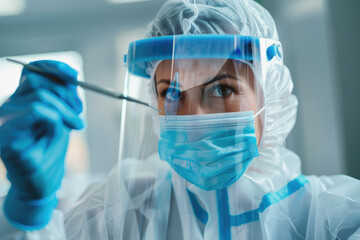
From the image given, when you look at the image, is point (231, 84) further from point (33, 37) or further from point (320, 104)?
point (33, 37)

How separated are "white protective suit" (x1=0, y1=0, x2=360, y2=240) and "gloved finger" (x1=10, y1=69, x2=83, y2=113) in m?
0.24

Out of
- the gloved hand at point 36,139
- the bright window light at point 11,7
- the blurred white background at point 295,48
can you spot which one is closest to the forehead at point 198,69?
the gloved hand at point 36,139

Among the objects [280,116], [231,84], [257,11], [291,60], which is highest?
[257,11]

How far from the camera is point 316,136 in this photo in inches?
50.5

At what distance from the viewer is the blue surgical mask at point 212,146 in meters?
0.71

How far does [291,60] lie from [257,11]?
496 mm

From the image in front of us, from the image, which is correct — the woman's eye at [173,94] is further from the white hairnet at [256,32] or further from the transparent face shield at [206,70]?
the white hairnet at [256,32]

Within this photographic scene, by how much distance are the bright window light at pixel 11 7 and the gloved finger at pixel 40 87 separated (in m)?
0.62

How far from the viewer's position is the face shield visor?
2.20ft

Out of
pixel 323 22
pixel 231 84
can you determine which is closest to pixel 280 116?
pixel 231 84

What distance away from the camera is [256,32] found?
756 mm

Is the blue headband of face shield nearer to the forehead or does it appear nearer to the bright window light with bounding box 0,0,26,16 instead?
the forehead

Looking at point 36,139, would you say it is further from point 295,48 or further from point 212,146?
point 295,48

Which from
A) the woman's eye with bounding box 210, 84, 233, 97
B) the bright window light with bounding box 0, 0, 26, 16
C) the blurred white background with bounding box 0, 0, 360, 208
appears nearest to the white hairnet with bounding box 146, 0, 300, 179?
the woman's eye with bounding box 210, 84, 233, 97
